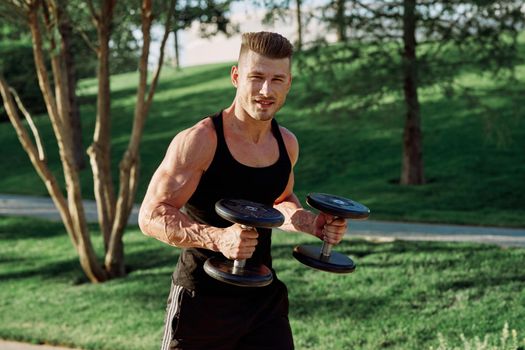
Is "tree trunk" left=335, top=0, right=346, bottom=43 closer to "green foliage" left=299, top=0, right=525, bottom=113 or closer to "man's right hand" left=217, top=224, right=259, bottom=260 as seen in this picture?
"green foliage" left=299, top=0, right=525, bottom=113

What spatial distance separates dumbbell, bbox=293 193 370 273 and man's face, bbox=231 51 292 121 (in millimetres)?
378

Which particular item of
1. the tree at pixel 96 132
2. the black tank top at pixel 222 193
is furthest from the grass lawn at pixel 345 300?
the black tank top at pixel 222 193

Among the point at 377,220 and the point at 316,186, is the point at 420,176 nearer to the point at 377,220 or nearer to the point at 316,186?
the point at 316,186

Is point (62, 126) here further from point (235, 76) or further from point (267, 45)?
point (267, 45)

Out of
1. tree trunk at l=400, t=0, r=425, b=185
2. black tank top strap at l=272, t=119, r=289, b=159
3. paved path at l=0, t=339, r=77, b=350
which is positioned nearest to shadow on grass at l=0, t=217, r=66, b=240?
paved path at l=0, t=339, r=77, b=350

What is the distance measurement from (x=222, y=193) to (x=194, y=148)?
0.20 meters

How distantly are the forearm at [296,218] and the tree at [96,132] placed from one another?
4.93m

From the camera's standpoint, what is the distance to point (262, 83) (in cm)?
310

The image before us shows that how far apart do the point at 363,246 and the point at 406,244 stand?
0.47 m

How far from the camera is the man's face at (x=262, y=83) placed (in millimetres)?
3098

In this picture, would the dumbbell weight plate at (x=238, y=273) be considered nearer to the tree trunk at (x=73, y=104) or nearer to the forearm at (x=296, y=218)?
the forearm at (x=296, y=218)

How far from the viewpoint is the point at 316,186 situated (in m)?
17.8

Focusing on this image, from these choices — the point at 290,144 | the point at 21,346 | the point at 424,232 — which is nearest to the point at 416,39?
the point at 424,232

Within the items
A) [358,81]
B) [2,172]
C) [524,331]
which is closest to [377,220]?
[358,81]
